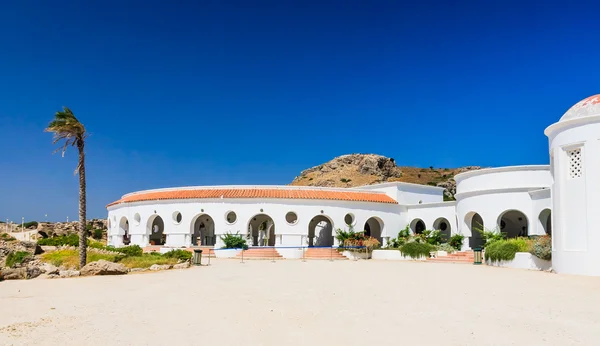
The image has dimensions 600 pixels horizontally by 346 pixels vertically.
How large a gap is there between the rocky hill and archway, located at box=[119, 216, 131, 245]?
53030 millimetres

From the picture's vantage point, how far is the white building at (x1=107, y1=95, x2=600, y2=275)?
18938 mm

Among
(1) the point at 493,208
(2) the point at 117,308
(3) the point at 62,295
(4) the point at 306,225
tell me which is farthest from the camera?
(4) the point at 306,225

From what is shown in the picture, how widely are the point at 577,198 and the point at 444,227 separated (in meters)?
19.5

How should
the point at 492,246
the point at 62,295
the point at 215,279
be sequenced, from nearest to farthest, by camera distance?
the point at 62,295, the point at 215,279, the point at 492,246

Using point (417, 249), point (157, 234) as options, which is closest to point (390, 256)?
point (417, 249)

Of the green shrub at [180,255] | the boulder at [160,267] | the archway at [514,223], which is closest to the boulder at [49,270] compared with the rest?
the boulder at [160,267]

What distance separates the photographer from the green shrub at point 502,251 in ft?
78.4

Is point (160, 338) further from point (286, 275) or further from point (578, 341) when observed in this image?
point (286, 275)

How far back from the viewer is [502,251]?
24.4 m

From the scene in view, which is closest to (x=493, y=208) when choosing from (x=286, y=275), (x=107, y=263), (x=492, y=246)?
(x=492, y=246)

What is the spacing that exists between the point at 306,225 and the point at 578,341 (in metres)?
29.1

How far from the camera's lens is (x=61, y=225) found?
57438 millimetres

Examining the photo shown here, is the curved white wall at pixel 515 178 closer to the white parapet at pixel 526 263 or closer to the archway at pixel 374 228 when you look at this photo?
the white parapet at pixel 526 263

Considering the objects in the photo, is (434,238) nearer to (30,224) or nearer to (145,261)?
(145,261)
